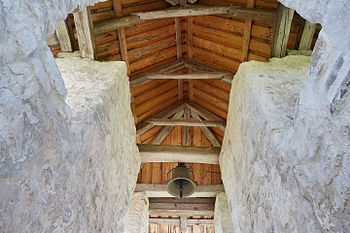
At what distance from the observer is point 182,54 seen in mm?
6266

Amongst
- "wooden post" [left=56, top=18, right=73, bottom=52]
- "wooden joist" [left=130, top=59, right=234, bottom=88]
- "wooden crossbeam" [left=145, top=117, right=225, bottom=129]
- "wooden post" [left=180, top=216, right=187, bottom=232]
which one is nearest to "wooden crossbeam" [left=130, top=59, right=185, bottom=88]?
"wooden joist" [left=130, top=59, right=234, bottom=88]

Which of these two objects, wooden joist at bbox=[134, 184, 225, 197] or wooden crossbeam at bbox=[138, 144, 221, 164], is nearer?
wooden crossbeam at bbox=[138, 144, 221, 164]

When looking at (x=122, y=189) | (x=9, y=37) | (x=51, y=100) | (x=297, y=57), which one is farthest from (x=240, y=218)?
(x=9, y=37)

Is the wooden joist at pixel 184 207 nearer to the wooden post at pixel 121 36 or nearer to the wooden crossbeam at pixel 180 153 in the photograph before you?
the wooden crossbeam at pixel 180 153

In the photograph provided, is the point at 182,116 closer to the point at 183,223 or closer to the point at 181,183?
the point at 183,223

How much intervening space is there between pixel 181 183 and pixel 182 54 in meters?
3.00

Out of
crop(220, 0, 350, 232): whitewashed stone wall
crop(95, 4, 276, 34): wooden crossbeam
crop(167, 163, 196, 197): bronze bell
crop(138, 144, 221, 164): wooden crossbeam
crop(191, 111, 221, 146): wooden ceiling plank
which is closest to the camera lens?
crop(220, 0, 350, 232): whitewashed stone wall

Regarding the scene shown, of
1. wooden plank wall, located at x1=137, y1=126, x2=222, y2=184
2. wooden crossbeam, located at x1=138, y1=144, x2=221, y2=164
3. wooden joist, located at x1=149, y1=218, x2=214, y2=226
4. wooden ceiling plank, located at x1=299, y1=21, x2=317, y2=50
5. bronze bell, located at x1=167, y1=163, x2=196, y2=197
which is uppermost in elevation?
wooden ceiling plank, located at x1=299, y1=21, x2=317, y2=50

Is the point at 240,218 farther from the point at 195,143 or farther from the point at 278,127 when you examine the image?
the point at 195,143

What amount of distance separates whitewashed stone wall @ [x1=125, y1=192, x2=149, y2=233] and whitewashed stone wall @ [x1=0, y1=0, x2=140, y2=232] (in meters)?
3.28

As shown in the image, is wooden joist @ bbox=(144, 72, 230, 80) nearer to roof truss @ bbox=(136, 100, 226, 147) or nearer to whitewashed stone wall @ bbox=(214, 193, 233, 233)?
→ roof truss @ bbox=(136, 100, 226, 147)

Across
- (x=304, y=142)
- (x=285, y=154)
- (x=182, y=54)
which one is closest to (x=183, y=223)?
(x=182, y=54)

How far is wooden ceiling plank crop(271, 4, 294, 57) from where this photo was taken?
10.7ft

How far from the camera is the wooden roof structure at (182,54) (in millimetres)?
3567
